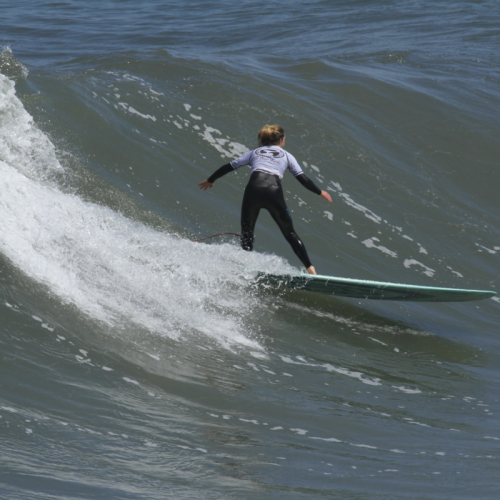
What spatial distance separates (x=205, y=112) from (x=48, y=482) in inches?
319

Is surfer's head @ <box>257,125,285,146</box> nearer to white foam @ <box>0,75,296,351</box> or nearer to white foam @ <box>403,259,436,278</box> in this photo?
white foam @ <box>0,75,296,351</box>

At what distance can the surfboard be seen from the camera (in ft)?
20.0

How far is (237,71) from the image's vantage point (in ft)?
40.0

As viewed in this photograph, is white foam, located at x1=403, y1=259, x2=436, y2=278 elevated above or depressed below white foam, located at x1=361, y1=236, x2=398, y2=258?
below

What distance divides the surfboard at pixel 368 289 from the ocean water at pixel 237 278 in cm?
23

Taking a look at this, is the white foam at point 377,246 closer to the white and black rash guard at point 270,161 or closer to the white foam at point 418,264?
the white foam at point 418,264

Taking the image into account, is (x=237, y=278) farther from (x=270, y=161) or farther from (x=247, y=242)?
(x=270, y=161)

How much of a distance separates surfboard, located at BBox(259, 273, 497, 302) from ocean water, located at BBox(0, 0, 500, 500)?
229 mm

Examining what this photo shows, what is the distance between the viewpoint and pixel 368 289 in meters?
6.29

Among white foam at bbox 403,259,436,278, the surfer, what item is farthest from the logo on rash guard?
white foam at bbox 403,259,436,278

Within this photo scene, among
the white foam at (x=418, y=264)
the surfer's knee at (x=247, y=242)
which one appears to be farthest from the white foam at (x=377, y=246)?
the surfer's knee at (x=247, y=242)

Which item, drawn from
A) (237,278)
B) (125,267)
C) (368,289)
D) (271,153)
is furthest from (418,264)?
(125,267)

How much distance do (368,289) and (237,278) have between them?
1.38 m

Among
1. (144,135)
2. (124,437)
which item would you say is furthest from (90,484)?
(144,135)
